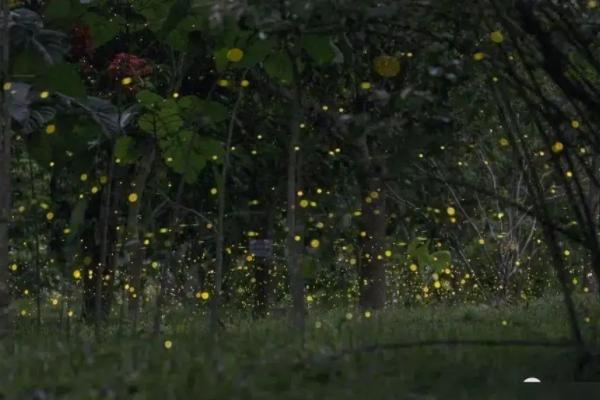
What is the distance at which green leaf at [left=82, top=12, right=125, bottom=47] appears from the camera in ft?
28.7

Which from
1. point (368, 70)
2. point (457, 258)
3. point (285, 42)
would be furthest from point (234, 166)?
point (285, 42)

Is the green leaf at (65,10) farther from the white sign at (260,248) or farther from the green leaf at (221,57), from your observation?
the white sign at (260,248)

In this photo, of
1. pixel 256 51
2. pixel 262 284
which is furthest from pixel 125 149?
pixel 262 284

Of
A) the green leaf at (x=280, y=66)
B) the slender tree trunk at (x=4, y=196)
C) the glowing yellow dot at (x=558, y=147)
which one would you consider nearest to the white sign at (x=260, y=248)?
the slender tree trunk at (x=4, y=196)

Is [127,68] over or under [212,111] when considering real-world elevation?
over

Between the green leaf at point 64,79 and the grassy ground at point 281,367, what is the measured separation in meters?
1.70

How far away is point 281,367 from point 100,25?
352 centimetres

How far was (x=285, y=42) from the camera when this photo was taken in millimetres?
6613

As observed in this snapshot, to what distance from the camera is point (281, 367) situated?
254 inches

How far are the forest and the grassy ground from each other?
0.03m

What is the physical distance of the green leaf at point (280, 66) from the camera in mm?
7102

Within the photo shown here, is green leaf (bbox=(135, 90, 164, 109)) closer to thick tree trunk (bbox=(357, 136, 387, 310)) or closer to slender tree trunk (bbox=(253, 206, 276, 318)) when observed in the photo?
slender tree trunk (bbox=(253, 206, 276, 318))

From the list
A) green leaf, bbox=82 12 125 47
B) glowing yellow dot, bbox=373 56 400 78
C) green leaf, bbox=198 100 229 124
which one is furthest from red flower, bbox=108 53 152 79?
glowing yellow dot, bbox=373 56 400 78

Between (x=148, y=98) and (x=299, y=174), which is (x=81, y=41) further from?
(x=299, y=174)
